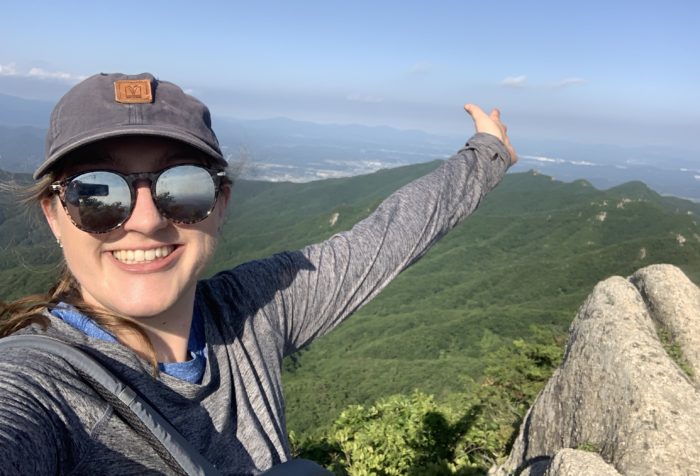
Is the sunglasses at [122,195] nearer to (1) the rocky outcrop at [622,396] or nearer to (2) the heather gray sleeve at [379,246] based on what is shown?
(2) the heather gray sleeve at [379,246]

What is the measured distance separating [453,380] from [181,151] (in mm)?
49145

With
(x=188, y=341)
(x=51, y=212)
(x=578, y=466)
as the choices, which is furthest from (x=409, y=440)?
(x=51, y=212)

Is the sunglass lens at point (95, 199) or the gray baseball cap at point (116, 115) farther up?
the gray baseball cap at point (116, 115)

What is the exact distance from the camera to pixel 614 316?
8055 mm

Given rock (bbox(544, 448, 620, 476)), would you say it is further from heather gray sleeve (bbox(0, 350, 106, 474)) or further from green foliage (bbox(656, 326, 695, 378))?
green foliage (bbox(656, 326, 695, 378))

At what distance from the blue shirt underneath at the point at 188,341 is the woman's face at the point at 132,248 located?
0.37 ft

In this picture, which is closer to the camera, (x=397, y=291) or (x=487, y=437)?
(x=487, y=437)

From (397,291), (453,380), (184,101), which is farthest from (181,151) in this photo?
(397,291)

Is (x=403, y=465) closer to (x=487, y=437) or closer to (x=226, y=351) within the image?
(x=487, y=437)

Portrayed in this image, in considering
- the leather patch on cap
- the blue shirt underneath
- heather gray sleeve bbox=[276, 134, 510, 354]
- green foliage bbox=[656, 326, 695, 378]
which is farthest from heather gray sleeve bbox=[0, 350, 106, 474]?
green foliage bbox=[656, 326, 695, 378]

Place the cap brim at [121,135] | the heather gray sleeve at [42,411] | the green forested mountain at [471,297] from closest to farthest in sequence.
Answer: the heather gray sleeve at [42,411]
the cap brim at [121,135]
the green forested mountain at [471,297]

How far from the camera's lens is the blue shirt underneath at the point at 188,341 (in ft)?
5.99

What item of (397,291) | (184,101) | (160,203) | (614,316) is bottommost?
(397,291)

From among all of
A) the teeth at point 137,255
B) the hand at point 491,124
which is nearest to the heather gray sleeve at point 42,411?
the teeth at point 137,255
